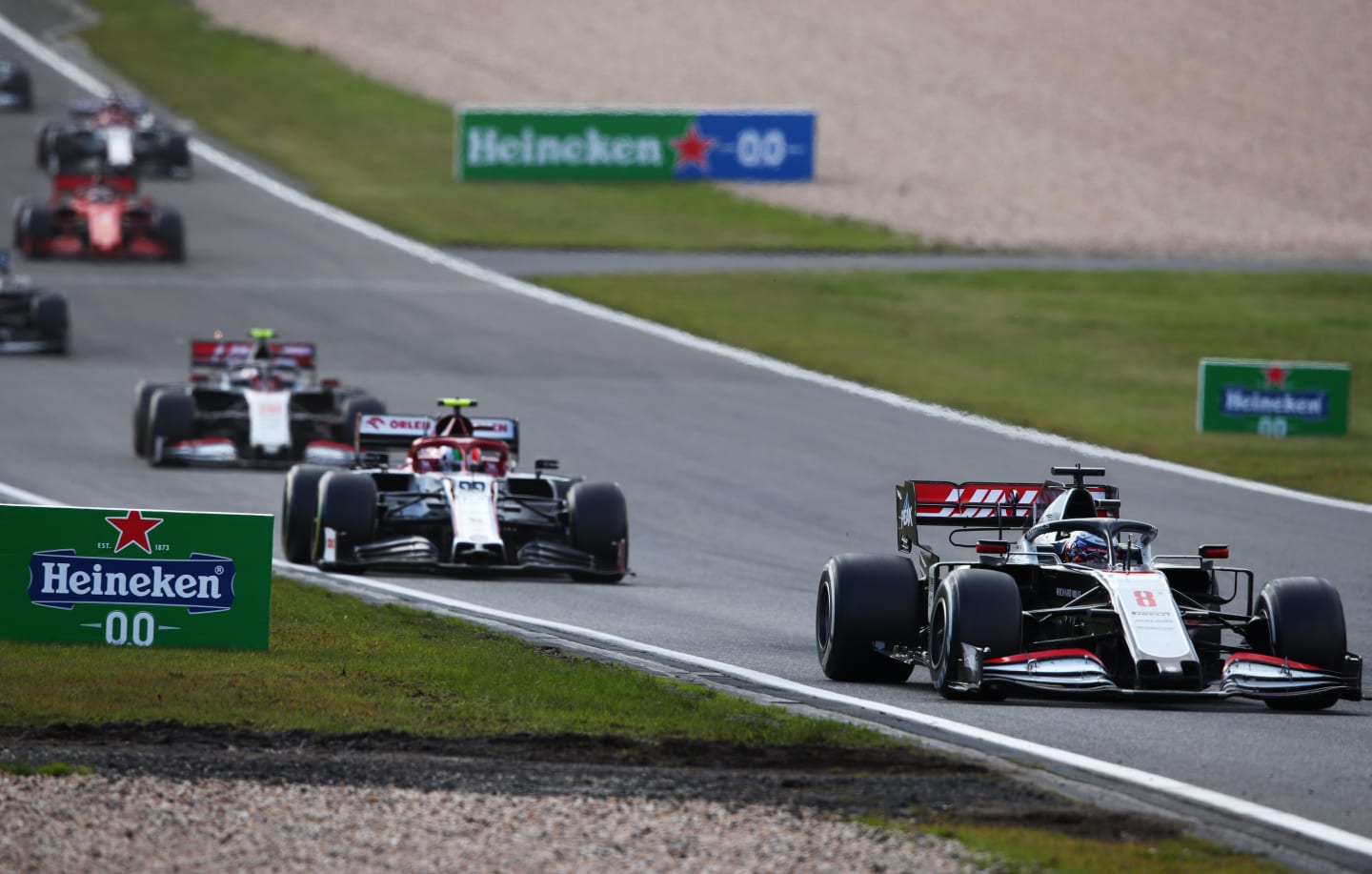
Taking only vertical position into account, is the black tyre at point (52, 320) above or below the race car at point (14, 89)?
below

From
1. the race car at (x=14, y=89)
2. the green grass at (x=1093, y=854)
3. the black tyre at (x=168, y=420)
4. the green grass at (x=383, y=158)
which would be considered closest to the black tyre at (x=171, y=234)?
the green grass at (x=383, y=158)

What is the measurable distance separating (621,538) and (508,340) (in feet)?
62.9

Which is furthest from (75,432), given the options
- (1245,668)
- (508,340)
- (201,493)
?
(1245,668)

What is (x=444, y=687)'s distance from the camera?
12.6 metres

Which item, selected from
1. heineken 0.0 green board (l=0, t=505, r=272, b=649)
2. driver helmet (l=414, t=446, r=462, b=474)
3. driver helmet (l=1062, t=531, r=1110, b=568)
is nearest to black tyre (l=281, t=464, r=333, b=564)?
driver helmet (l=414, t=446, r=462, b=474)

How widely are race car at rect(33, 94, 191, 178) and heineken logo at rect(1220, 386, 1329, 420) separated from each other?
28.2 meters

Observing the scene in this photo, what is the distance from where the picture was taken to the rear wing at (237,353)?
27641mm

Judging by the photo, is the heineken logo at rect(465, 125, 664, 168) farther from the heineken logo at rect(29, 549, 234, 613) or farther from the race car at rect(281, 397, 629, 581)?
the heineken logo at rect(29, 549, 234, 613)

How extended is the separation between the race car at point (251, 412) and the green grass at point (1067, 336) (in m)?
7.68

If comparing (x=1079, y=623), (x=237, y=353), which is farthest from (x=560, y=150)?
(x=1079, y=623)

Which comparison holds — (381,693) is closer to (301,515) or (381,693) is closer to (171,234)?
(301,515)

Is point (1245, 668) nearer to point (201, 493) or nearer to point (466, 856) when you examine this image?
point (466, 856)

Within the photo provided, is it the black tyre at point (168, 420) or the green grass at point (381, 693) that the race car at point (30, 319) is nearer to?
the black tyre at point (168, 420)

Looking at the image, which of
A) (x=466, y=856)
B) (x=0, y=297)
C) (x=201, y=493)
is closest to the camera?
(x=466, y=856)
